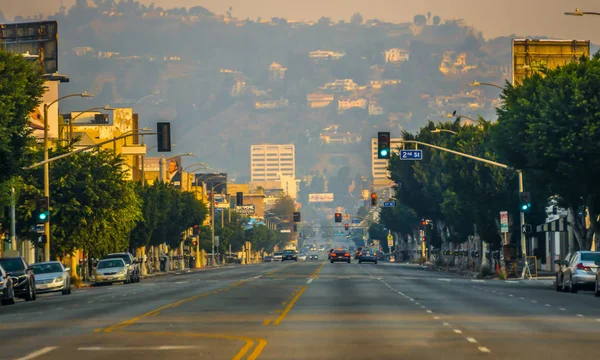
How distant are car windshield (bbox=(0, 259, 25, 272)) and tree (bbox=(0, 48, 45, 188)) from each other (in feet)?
11.4

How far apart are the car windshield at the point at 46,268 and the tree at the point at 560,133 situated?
2400cm

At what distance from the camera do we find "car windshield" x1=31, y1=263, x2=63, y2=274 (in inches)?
2490

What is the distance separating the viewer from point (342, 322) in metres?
35.0

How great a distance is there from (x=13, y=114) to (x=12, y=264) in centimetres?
663

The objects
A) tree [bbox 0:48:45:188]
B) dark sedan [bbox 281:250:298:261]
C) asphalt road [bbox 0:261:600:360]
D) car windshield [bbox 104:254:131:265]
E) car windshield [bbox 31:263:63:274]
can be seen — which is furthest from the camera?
dark sedan [bbox 281:250:298:261]

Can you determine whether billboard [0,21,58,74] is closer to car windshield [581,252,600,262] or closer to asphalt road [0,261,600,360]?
asphalt road [0,261,600,360]

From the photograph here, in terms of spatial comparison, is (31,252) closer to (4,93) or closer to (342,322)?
(4,93)

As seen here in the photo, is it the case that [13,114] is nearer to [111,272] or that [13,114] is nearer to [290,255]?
[111,272]

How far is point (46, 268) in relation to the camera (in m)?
63.6

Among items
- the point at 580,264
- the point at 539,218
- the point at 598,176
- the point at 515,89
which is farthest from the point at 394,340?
the point at 539,218

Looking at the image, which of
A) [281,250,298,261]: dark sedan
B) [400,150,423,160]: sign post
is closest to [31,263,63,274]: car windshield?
[400,150,423,160]: sign post

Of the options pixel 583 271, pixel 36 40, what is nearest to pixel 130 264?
pixel 583 271

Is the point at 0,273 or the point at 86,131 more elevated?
the point at 86,131

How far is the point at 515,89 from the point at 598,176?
Result: 8677 millimetres
